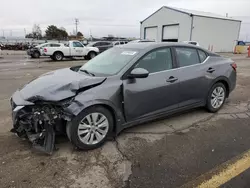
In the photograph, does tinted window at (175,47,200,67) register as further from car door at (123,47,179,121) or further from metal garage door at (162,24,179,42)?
metal garage door at (162,24,179,42)

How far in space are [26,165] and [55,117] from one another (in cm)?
72

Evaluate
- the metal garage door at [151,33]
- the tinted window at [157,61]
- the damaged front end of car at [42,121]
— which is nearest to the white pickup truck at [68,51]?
the tinted window at [157,61]

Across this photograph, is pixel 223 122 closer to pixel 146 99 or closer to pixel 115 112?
pixel 146 99

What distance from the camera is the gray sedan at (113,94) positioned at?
3.14 metres

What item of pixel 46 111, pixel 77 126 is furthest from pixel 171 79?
pixel 46 111

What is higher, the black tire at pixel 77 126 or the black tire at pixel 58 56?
the black tire at pixel 77 126

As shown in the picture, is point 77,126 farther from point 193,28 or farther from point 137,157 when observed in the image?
point 193,28

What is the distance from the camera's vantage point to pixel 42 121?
3.10m

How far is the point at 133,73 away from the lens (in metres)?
3.50

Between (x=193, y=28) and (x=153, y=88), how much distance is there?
28882 mm

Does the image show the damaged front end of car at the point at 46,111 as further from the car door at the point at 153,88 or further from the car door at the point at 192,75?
the car door at the point at 192,75

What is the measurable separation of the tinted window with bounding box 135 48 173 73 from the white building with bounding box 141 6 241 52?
27.9 metres

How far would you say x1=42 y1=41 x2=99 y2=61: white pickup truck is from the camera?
18.5m

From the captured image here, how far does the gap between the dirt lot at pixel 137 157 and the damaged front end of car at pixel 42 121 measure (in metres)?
0.19
